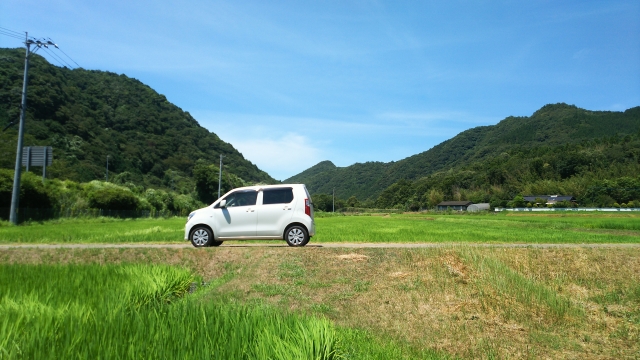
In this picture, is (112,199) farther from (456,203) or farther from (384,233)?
(456,203)

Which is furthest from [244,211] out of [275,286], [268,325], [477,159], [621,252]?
[477,159]

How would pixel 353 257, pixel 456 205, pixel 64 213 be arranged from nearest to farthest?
pixel 353 257 → pixel 64 213 → pixel 456 205

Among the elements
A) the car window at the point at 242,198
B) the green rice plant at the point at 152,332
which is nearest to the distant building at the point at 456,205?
the car window at the point at 242,198

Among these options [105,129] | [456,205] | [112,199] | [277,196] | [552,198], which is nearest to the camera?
[277,196]

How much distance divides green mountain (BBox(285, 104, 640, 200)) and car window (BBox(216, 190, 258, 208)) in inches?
4740

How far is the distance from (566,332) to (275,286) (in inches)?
194

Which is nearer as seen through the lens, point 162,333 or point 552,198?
point 162,333

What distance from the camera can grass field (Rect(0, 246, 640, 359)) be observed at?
498 centimetres

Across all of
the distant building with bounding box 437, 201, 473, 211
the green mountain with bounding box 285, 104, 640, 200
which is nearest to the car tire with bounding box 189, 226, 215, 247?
the distant building with bounding box 437, 201, 473, 211

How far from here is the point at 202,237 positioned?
11398mm

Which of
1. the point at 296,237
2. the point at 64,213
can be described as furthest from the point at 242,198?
the point at 64,213

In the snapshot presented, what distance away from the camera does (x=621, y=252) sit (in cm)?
974

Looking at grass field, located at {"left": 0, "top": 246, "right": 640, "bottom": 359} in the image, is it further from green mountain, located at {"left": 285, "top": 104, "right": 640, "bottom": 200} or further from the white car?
green mountain, located at {"left": 285, "top": 104, "right": 640, "bottom": 200}

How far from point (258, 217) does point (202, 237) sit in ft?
5.90
